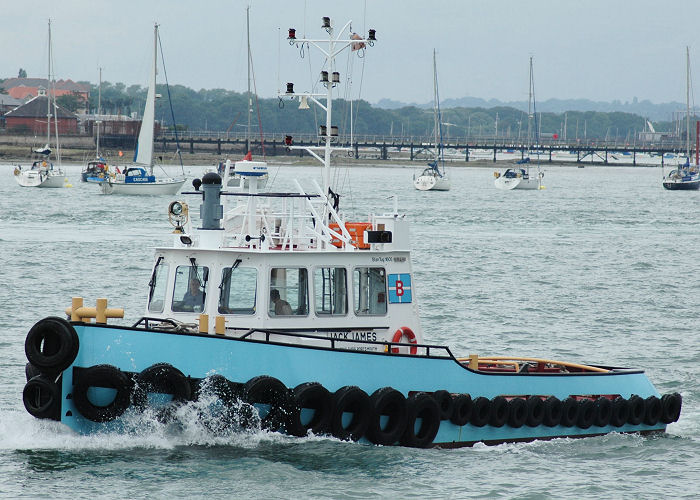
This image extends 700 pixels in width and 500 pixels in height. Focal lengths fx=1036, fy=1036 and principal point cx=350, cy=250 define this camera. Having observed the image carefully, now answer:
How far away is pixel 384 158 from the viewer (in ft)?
575

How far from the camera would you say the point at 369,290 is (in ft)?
46.0

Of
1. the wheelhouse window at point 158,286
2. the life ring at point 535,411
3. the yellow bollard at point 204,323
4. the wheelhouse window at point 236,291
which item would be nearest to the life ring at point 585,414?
the life ring at point 535,411

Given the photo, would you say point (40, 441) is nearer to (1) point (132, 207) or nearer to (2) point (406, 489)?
(2) point (406, 489)

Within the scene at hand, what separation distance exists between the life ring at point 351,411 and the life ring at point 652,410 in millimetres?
5177

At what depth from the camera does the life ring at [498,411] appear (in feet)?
45.6

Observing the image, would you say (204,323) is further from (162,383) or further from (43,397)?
(43,397)

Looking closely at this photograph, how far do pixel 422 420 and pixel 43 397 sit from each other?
4691 mm

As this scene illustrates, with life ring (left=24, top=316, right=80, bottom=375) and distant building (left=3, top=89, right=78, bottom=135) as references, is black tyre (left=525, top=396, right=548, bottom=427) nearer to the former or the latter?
life ring (left=24, top=316, right=80, bottom=375)

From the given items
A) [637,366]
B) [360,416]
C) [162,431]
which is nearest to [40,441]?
[162,431]

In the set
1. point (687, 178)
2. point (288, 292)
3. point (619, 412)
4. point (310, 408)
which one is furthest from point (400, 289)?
point (687, 178)

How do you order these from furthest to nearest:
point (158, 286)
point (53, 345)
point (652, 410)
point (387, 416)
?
point (652, 410) < point (158, 286) < point (387, 416) < point (53, 345)

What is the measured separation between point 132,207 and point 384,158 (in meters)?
112

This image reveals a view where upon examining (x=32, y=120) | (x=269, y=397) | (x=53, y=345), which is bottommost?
(x=269, y=397)

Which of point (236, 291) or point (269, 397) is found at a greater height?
point (236, 291)
